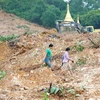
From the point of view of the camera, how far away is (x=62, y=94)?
A: 26.8 ft

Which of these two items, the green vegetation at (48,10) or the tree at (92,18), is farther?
the green vegetation at (48,10)

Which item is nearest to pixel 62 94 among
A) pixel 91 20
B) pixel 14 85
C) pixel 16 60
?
pixel 14 85

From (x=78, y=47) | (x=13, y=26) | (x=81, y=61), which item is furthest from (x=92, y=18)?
(x=81, y=61)

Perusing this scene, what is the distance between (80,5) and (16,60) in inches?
1332

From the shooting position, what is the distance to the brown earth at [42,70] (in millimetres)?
8361

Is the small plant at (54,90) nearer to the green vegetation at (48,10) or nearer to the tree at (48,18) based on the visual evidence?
the green vegetation at (48,10)

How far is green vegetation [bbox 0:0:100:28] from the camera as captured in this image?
41.2 m

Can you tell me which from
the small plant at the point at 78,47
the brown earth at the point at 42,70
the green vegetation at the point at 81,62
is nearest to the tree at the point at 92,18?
the brown earth at the point at 42,70

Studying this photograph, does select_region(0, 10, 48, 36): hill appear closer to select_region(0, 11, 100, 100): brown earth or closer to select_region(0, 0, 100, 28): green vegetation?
select_region(0, 0, 100, 28): green vegetation

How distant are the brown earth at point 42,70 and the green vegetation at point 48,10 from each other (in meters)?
21.5

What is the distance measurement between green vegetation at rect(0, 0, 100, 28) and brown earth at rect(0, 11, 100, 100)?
2147 centimetres

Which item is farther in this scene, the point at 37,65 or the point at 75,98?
the point at 37,65

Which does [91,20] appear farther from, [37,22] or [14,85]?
[14,85]

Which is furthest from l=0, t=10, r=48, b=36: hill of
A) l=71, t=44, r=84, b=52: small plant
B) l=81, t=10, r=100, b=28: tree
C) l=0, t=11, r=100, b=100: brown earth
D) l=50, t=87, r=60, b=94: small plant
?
l=50, t=87, r=60, b=94: small plant
